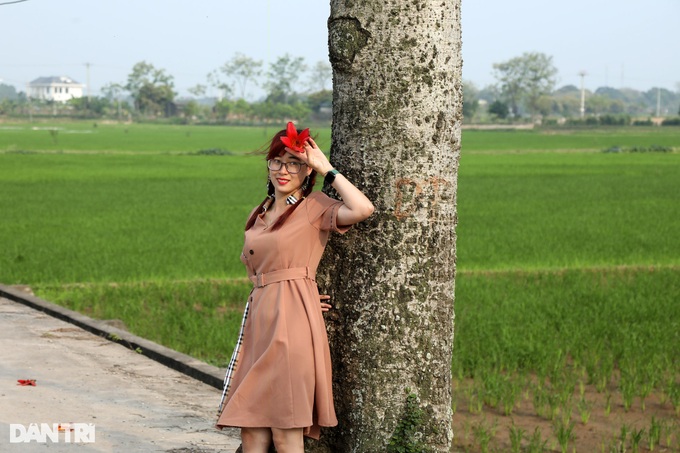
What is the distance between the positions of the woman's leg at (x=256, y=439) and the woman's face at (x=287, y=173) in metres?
0.88

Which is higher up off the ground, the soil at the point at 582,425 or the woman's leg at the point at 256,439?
the woman's leg at the point at 256,439

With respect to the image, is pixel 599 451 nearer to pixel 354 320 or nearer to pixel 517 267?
pixel 354 320

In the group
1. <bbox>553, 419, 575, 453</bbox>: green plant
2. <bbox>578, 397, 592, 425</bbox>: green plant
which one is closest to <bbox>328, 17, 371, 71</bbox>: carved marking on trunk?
<bbox>553, 419, 575, 453</bbox>: green plant

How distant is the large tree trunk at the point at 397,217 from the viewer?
15.0 feet

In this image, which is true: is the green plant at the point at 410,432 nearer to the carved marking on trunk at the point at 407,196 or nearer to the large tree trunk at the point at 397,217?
the large tree trunk at the point at 397,217

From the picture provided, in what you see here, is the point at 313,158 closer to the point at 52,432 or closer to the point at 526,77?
Answer: the point at 52,432

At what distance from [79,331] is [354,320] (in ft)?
17.5

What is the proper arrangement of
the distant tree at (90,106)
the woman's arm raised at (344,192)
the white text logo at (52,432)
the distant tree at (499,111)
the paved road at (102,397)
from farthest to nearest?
1. the distant tree at (90,106)
2. the distant tree at (499,111)
3. the paved road at (102,397)
4. the white text logo at (52,432)
5. the woman's arm raised at (344,192)

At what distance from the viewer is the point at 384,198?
4578mm

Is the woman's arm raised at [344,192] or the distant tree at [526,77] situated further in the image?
the distant tree at [526,77]

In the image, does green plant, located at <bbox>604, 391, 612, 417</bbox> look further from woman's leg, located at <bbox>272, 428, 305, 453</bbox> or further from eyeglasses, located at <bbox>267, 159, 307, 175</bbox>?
eyeglasses, located at <bbox>267, 159, 307, 175</bbox>

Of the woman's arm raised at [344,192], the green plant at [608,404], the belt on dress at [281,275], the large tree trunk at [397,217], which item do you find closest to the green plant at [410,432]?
the large tree trunk at [397,217]

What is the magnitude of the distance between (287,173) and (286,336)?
0.60m

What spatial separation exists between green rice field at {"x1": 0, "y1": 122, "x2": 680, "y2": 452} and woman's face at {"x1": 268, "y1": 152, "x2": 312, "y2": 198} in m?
1.88
